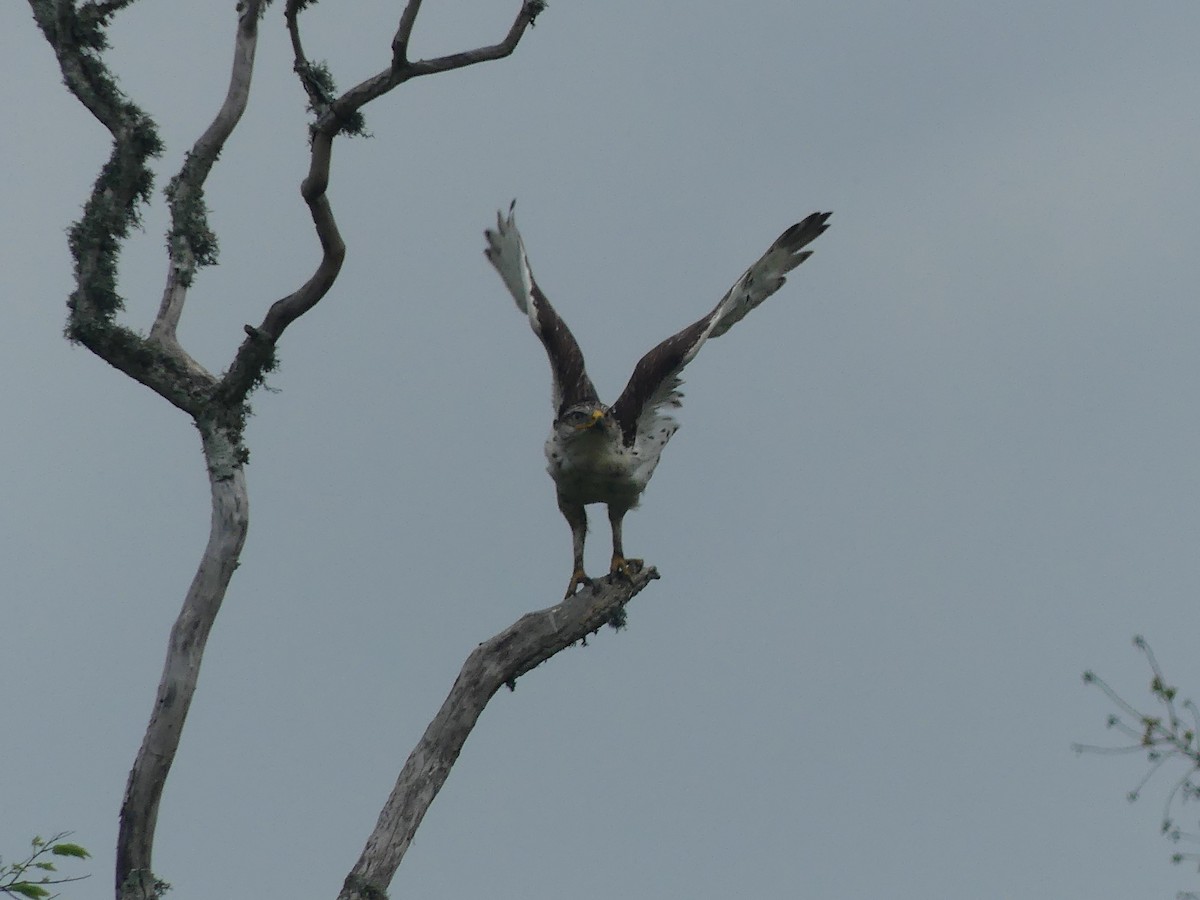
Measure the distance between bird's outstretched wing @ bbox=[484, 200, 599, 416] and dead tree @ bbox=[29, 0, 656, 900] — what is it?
1397mm

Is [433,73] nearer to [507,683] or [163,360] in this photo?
[163,360]

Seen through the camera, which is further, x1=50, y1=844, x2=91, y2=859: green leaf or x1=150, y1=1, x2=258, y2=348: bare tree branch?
x1=150, y1=1, x2=258, y2=348: bare tree branch

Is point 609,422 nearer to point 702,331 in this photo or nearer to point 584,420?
point 584,420

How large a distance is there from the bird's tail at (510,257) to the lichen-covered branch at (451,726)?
288 centimetres

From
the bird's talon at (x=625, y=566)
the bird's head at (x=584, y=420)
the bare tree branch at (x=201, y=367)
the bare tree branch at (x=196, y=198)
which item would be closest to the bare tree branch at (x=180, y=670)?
the bare tree branch at (x=201, y=367)

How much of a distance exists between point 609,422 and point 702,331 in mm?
1003

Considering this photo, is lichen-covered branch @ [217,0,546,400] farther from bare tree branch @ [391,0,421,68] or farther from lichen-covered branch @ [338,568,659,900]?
lichen-covered branch @ [338,568,659,900]

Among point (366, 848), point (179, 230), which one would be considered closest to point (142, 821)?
point (366, 848)

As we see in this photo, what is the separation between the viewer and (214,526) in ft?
26.7

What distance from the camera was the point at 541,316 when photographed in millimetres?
10086

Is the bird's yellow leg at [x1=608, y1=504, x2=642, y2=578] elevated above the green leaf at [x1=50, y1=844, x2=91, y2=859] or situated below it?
above

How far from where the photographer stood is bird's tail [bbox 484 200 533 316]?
418 inches

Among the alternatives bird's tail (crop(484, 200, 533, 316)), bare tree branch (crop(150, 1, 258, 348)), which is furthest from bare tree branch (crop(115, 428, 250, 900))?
bird's tail (crop(484, 200, 533, 316))

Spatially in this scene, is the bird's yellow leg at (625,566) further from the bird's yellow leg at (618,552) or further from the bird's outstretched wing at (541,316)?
the bird's outstretched wing at (541,316)
